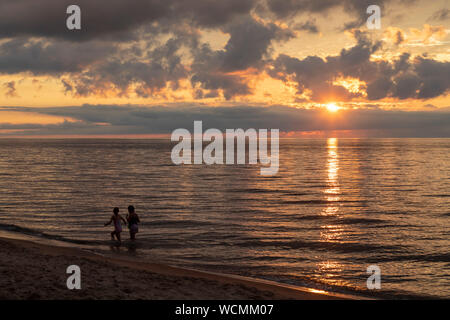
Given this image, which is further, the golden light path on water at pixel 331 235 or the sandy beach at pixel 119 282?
the golden light path on water at pixel 331 235

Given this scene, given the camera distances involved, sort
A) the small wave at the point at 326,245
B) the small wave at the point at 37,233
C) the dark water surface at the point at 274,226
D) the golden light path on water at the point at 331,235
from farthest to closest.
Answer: the small wave at the point at 37,233
the small wave at the point at 326,245
the dark water surface at the point at 274,226
the golden light path on water at the point at 331,235

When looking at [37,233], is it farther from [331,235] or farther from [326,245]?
[331,235]

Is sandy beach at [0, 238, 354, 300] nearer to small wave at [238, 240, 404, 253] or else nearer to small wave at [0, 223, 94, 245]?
small wave at [0, 223, 94, 245]

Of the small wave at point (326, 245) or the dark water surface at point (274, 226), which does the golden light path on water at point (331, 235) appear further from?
the small wave at point (326, 245)

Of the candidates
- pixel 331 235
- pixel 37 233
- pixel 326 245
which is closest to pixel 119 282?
pixel 326 245

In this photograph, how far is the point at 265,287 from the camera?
14656mm

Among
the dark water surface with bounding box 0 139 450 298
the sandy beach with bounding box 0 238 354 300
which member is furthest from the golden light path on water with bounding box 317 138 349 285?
the sandy beach with bounding box 0 238 354 300

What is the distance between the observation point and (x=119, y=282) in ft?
42.5

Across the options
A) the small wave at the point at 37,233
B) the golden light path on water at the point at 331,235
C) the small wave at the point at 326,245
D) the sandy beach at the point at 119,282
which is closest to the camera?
the sandy beach at the point at 119,282

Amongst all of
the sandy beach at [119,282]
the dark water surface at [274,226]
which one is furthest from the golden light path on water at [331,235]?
the sandy beach at [119,282]

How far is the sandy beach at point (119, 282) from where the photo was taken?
1142 cm
